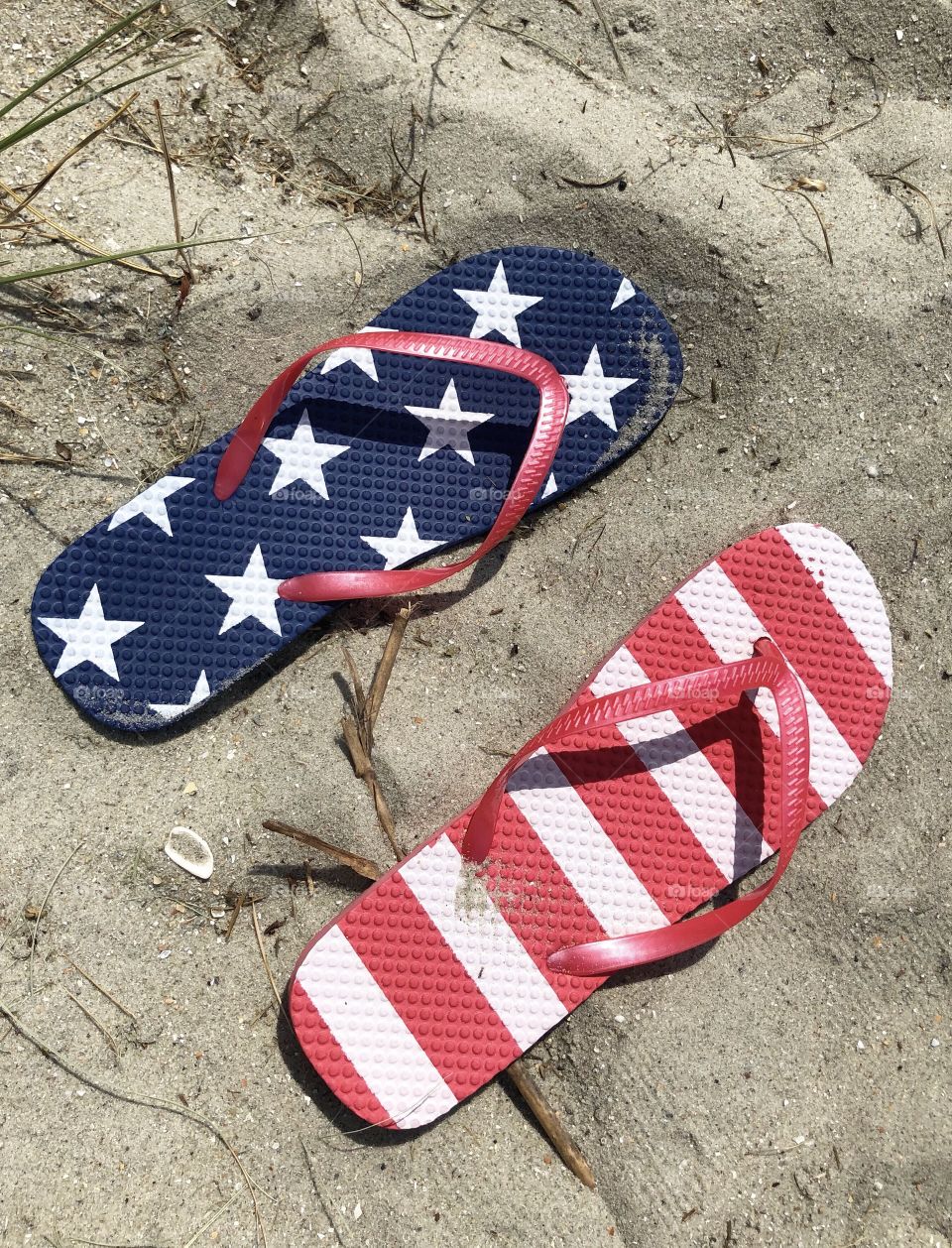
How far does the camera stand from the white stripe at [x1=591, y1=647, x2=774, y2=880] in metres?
1.16

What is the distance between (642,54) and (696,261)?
32cm

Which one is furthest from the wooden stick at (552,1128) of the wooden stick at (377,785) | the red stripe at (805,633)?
the red stripe at (805,633)

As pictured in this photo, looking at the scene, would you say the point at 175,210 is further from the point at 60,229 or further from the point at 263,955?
the point at 263,955

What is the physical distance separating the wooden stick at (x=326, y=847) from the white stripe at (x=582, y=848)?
223 mm

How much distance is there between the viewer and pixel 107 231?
113cm

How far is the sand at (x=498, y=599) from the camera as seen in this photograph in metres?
1.11

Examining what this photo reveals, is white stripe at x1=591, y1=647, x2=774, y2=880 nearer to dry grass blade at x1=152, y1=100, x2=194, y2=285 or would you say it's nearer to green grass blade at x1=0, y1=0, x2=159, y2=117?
dry grass blade at x1=152, y1=100, x2=194, y2=285

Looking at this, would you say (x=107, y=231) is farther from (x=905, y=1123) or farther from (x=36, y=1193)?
(x=905, y=1123)

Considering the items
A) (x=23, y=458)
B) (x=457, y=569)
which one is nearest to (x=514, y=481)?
(x=457, y=569)

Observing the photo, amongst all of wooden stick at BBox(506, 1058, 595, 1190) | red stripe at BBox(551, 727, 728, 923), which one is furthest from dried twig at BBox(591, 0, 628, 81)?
wooden stick at BBox(506, 1058, 595, 1190)

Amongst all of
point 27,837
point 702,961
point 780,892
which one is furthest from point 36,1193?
A: point 780,892

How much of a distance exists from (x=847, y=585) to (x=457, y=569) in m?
0.56

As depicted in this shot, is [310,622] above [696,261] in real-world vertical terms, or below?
below

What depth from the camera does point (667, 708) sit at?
1.11 m
